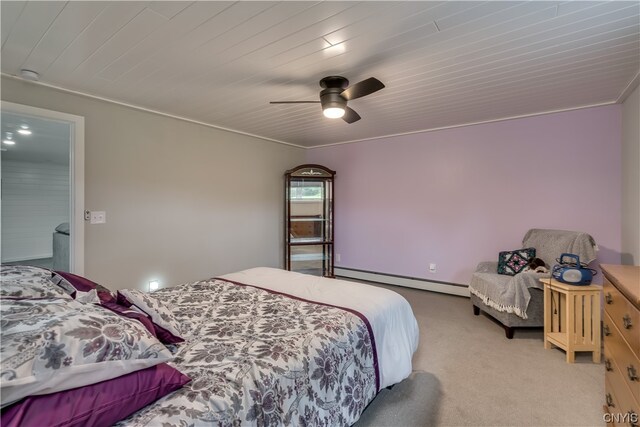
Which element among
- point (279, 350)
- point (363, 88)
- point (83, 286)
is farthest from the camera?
point (363, 88)

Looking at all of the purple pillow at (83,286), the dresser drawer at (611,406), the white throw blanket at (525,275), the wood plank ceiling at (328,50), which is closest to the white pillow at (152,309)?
the purple pillow at (83,286)

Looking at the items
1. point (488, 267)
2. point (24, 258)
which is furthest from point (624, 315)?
point (24, 258)

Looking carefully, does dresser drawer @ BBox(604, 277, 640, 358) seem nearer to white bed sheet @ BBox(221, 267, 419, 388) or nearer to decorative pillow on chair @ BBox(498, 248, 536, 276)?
white bed sheet @ BBox(221, 267, 419, 388)

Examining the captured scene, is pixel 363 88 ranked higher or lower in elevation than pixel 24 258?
higher

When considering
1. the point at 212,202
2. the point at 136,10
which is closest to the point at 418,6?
the point at 136,10

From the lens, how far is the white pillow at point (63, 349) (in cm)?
72

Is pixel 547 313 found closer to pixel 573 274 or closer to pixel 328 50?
pixel 573 274

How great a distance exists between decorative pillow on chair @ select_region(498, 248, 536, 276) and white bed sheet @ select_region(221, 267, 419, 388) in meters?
1.76

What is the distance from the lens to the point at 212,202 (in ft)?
13.4

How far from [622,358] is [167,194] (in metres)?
4.09

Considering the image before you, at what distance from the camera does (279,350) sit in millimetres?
1279

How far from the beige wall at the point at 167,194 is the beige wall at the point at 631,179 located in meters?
4.30

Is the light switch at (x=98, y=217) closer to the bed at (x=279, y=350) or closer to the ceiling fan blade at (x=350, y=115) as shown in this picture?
the bed at (x=279, y=350)

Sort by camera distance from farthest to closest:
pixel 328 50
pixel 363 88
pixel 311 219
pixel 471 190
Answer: pixel 311 219 < pixel 471 190 < pixel 363 88 < pixel 328 50
